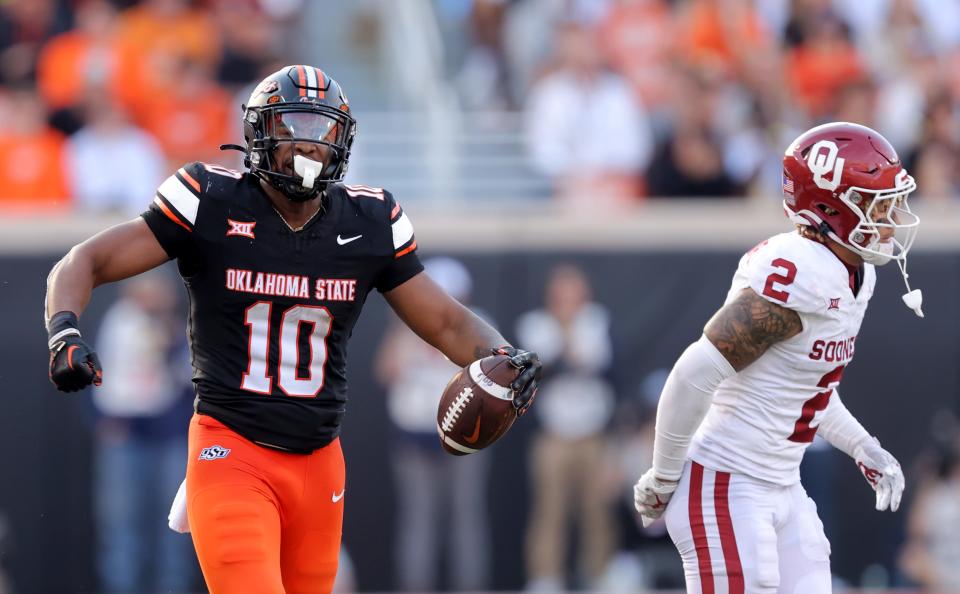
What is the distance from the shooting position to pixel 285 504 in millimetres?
4199

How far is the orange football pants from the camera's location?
13.1 feet

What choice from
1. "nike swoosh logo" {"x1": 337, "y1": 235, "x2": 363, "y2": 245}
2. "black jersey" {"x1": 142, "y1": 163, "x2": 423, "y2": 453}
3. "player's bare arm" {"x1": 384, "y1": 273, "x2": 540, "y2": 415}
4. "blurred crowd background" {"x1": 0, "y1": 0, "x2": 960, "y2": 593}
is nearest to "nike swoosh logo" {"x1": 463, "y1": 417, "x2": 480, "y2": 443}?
"player's bare arm" {"x1": 384, "y1": 273, "x2": 540, "y2": 415}

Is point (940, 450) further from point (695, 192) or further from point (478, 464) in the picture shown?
point (478, 464)

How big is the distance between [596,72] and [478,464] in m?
2.77

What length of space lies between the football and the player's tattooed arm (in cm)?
61

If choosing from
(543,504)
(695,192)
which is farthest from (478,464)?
(695,192)

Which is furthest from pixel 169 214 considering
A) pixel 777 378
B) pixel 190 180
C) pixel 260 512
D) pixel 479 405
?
pixel 777 378

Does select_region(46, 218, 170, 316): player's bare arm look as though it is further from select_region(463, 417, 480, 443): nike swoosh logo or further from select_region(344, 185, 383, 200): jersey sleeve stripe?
select_region(463, 417, 480, 443): nike swoosh logo

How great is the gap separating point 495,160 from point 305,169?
589 cm

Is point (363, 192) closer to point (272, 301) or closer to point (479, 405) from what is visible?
point (272, 301)

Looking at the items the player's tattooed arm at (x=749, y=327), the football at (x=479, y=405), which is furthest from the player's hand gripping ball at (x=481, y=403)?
the player's tattooed arm at (x=749, y=327)

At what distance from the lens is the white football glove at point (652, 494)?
441 cm

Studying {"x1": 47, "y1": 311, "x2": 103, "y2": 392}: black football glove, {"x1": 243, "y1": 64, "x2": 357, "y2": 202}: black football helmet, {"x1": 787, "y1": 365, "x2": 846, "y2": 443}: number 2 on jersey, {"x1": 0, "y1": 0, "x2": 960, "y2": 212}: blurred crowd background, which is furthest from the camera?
{"x1": 0, "y1": 0, "x2": 960, "y2": 212}: blurred crowd background

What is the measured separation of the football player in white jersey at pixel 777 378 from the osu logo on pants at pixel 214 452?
1.27 meters
